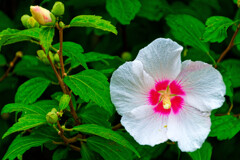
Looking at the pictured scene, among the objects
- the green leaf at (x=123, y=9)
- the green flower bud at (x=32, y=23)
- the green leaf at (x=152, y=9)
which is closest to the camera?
the green flower bud at (x=32, y=23)

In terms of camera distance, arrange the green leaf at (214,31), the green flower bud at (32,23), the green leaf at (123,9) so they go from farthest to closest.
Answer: the green leaf at (123,9)
the green leaf at (214,31)
the green flower bud at (32,23)

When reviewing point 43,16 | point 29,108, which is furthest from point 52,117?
point 43,16

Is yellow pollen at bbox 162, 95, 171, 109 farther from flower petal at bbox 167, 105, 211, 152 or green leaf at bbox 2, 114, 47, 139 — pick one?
green leaf at bbox 2, 114, 47, 139

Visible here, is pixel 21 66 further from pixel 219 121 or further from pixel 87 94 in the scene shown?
pixel 219 121

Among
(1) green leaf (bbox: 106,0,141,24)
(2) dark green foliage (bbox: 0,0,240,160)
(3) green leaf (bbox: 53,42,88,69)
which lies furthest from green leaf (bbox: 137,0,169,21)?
(3) green leaf (bbox: 53,42,88,69)

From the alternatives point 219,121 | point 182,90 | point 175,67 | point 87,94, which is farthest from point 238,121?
point 87,94

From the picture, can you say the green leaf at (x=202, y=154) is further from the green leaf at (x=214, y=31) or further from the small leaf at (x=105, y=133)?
the green leaf at (x=214, y=31)

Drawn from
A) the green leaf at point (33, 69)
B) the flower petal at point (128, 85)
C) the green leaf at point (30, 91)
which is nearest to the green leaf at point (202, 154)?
the flower petal at point (128, 85)
